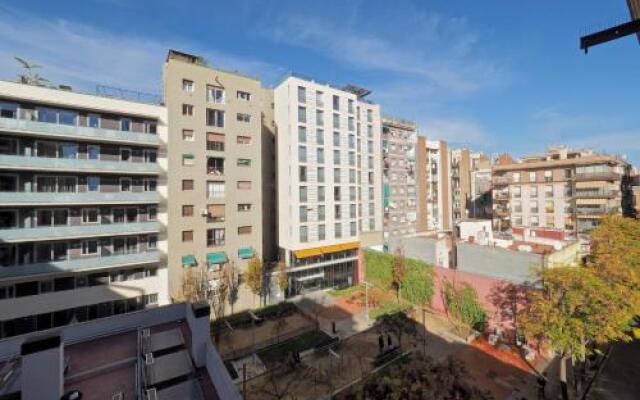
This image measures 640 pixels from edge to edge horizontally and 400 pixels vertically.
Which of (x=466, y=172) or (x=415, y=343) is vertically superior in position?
(x=466, y=172)

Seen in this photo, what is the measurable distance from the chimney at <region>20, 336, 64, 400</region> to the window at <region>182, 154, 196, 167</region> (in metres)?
21.8

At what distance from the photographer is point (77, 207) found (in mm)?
25469

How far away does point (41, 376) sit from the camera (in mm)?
9023

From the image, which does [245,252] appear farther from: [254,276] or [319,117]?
[319,117]

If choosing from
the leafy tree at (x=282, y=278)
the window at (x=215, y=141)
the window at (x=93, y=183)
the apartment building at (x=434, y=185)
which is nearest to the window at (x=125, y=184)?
the window at (x=93, y=183)

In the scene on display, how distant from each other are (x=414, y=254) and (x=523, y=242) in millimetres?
11580

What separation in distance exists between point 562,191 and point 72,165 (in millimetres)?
67319

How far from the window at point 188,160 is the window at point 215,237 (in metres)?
6.84

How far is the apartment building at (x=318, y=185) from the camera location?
35844mm

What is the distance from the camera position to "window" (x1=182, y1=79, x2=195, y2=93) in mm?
29244

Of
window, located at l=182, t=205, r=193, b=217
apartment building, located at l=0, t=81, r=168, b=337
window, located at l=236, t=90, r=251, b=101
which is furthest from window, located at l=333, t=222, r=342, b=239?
apartment building, located at l=0, t=81, r=168, b=337

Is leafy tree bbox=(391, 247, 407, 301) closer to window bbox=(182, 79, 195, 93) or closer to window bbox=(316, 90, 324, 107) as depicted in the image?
window bbox=(316, 90, 324, 107)

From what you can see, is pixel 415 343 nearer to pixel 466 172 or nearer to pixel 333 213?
pixel 333 213

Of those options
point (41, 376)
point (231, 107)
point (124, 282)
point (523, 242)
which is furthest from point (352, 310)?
point (41, 376)
